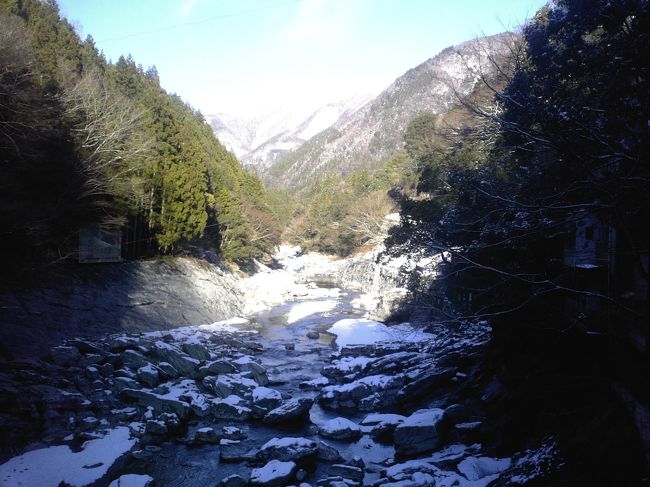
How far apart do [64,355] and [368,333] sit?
1072 centimetres

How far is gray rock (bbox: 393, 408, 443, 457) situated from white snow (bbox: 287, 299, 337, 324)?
12.9m

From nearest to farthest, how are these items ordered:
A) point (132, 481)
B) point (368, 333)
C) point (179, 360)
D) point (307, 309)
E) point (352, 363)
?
point (132, 481) < point (179, 360) < point (352, 363) < point (368, 333) < point (307, 309)

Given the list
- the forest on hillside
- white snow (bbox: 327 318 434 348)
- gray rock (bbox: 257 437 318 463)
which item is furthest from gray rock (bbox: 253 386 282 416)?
the forest on hillside

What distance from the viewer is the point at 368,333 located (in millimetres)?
17516

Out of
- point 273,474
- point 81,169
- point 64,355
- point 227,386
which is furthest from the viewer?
point 81,169

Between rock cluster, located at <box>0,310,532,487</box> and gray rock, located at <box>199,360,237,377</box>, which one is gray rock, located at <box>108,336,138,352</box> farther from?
gray rock, located at <box>199,360,237,377</box>

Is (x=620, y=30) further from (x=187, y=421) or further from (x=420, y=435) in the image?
(x=187, y=421)

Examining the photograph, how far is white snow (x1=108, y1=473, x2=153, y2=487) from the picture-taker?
6.64 metres

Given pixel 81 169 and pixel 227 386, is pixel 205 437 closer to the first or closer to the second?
pixel 227 386

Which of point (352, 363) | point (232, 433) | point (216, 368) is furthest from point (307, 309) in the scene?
point (232, 433)

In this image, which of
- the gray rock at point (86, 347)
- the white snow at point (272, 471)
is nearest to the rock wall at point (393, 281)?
the white snow at point (272, 471)

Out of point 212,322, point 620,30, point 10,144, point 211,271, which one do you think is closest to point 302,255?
point 211,271

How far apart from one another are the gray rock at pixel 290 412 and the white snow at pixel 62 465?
2918 mm

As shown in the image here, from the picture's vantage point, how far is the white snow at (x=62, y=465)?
252 inches
